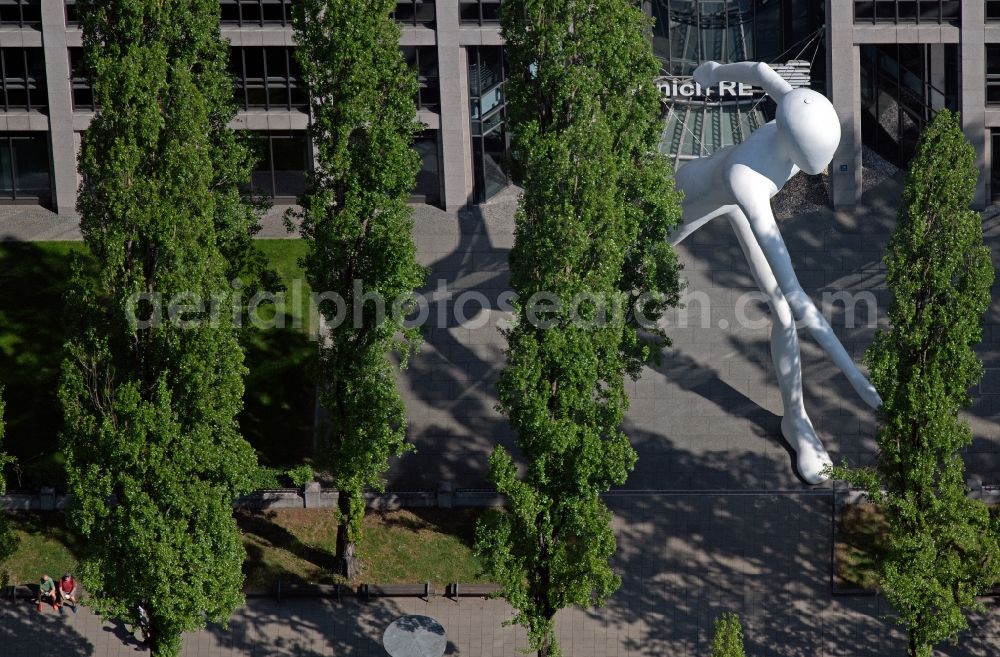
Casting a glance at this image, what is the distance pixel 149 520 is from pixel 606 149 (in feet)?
47.1

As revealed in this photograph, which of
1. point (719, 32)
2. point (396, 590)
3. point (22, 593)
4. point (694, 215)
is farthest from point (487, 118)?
point (22, 593)

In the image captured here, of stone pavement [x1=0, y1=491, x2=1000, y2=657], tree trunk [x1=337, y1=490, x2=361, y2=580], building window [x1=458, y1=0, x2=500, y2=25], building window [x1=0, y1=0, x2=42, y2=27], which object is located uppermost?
building window [x1=0, y1=0, x2=42, y2=27]

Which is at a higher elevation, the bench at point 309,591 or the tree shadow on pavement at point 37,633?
the bench at point 309,591

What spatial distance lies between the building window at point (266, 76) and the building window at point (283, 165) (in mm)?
1193

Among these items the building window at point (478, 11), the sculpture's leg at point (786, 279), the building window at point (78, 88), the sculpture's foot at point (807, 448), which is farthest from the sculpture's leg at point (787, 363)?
the building window at point (78, 88)

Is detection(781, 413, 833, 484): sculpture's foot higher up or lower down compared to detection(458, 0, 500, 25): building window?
lower down

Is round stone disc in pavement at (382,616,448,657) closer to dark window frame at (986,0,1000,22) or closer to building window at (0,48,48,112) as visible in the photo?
building window at (0,48,48,112)

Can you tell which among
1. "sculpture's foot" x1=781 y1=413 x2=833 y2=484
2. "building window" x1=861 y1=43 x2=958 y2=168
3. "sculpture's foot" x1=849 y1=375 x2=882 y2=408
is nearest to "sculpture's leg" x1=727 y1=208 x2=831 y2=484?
"sculpture's foot" x1=781 y1=413 x2=833 y2=484

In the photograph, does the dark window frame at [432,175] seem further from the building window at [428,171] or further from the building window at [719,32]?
the building window at [719,32]

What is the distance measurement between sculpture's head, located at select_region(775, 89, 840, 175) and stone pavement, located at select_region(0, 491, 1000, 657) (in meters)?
10.6

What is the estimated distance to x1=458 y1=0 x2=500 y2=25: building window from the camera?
67.6 m

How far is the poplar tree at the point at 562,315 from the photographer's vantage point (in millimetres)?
48469

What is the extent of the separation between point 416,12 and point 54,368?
17546mm

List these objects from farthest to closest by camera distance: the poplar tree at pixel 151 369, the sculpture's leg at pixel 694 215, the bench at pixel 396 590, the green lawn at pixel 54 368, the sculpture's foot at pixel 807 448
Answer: the green lawn at pixel 54 368
the sculpture's foot at pixel 807 448
the sculpture's leg at pixel 694 215
the bench at pixel 396 590
the poplar tree at pixel 151 369
